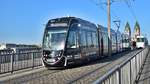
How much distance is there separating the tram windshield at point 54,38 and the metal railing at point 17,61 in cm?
153

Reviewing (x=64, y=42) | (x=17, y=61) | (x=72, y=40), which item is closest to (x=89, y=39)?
(x=72, y=40)

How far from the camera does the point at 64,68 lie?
23156 mm

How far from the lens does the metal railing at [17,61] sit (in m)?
19.7

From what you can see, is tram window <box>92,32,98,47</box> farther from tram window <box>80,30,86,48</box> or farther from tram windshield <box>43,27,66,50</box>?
tram windshield <box>43,27,66,50</box>

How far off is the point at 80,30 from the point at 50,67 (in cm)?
333

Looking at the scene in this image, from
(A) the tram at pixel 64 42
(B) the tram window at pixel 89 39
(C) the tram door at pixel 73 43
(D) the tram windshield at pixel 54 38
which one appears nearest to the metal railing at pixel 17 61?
(A) the tram at pixel 64 42

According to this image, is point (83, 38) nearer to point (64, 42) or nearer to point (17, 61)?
point (64, 42)

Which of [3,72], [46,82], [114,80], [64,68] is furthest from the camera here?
[64,68]

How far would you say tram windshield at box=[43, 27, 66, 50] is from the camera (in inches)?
866

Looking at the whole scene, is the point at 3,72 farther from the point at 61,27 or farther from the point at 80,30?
the point at 80,30

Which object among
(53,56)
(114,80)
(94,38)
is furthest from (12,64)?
(114,80)

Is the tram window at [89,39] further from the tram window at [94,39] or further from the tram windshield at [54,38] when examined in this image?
the tram windshield at [54,38]

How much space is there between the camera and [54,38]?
22422mm

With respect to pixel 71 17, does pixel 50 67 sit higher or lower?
lower
